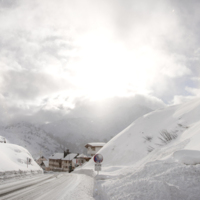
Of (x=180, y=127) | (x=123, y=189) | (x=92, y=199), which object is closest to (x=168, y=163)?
(x=123, y=189)

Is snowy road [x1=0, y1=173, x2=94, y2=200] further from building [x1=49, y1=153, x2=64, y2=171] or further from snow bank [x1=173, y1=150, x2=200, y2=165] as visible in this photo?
building [x1=49, y1=153, x2=64, y2=171]

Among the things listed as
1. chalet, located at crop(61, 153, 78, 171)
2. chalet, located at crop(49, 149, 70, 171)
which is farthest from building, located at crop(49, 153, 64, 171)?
chalet, located at crop(61, 153, 78, 171)

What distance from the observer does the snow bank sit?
277 inches

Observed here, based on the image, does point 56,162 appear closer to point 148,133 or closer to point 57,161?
point 57,161

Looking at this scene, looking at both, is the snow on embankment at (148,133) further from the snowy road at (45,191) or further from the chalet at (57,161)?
the chalet at (57,161)

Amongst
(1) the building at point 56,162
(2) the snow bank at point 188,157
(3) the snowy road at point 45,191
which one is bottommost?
(1) the building at point 56,162

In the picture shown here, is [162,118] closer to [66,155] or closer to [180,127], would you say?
[180,127]

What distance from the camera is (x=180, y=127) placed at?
24312 millimetres

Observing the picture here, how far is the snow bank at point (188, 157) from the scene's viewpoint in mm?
7047

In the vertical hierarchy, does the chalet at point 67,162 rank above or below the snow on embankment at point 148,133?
below

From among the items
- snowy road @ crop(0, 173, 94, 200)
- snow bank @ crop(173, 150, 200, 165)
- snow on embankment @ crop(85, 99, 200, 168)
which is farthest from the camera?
snow on embankment @ crop(85, 99, 200, 168)

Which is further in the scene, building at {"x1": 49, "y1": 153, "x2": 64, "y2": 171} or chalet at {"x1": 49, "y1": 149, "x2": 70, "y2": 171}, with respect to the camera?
building at {"x1": 49, "y1": 153, "x2": 64, "y2": 171}

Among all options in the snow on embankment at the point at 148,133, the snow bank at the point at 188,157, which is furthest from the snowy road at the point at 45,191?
the snow on embankment at the point at 148,133

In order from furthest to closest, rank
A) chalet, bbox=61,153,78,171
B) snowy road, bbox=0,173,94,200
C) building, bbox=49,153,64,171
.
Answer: building, bbox=49,153,64,171
chalet, bbox=61,153,78,171
snowy road, bbox=0,173,94,200
